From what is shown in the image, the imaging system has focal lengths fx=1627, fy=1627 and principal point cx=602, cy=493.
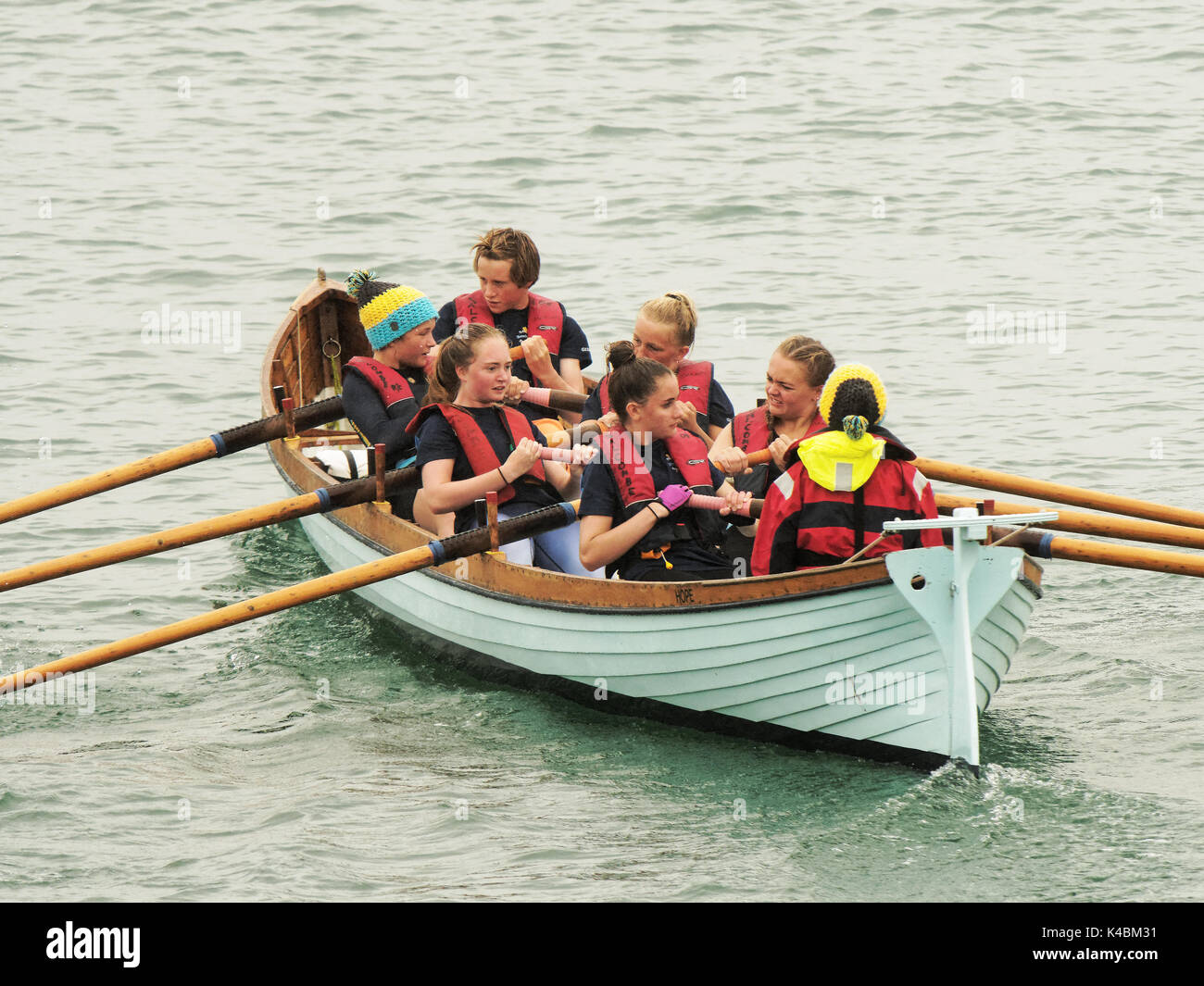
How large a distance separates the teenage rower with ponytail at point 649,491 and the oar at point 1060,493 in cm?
107

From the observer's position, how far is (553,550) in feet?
24.7

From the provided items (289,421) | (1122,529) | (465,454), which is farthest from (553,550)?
(1122,529)

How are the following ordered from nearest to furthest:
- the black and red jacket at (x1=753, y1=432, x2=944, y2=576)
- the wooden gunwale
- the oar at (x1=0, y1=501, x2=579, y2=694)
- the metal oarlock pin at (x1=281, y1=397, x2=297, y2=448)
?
the wooden gunwale, the black and red jacket at (x1=753, y1=432, x2=944, y2=576), the oar at (x1=0, y1=501, x2=579, y2=694), the metal oarlock pin at (x1=281, y1=397, x2=297, y2=448)

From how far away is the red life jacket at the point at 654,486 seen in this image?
655 centimetres

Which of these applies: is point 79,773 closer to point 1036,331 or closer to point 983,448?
point 983,448

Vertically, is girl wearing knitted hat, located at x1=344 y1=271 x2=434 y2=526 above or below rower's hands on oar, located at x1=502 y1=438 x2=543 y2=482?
above

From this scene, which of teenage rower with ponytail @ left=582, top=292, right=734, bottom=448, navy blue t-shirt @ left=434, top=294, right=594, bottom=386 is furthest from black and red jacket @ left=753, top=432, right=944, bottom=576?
navy blue t-shirt @ left=434, top=294, right=594, bottom=386

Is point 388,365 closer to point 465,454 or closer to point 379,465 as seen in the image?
point 379,465

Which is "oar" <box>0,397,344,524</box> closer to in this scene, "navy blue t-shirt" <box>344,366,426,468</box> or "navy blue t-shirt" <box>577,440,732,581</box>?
"navy blue t-shirt" <box>344,366,426,468</box>

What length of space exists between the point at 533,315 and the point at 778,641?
310cm

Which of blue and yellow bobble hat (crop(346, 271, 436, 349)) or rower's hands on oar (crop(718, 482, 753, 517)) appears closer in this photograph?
rower's hands on oar (crop(718, 482, 753, 517))

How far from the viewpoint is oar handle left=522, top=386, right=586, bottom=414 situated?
8.01m

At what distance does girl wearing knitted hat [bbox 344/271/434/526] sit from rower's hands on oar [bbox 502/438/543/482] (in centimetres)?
104
